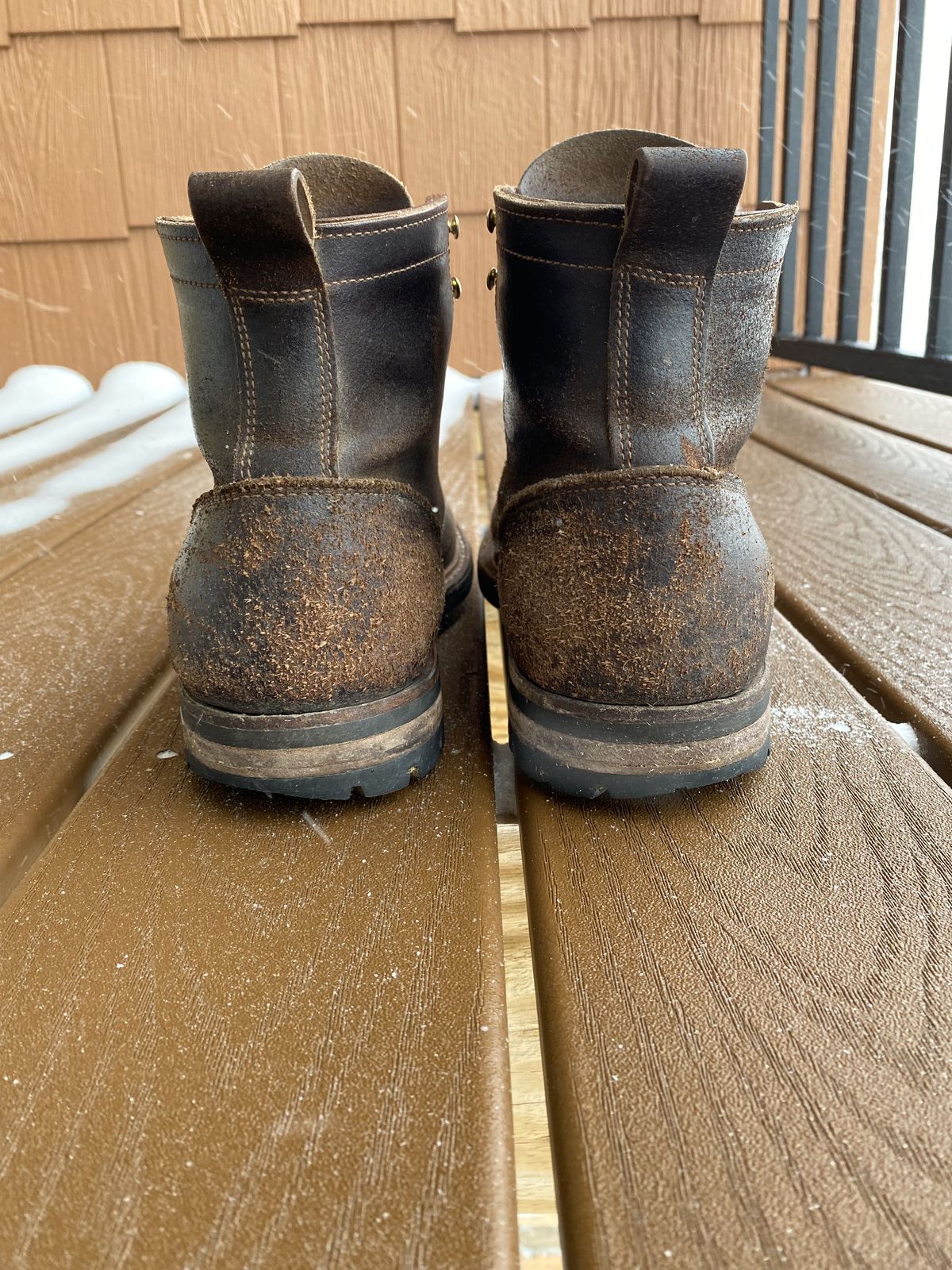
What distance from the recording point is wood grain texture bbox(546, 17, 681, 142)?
1.94 m

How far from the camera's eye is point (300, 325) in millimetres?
605

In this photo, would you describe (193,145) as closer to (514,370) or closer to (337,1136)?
(514,370)

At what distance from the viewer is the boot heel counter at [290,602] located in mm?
594

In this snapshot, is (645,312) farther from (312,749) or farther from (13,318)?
(13,318)

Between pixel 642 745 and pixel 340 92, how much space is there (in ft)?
5.96

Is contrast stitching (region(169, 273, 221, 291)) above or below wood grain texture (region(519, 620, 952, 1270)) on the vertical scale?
above

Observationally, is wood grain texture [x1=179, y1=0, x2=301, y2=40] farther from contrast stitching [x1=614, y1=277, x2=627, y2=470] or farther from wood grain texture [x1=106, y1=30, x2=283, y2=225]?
contrast stitching [x1=614, y1=277, x2=627, y2=470]

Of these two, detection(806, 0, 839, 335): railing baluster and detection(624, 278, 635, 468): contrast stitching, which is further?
detection(806, 0, 839, 335): railing baluster

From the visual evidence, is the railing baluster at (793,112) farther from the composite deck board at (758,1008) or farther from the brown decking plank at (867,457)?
the composite deck board at (758,1008)

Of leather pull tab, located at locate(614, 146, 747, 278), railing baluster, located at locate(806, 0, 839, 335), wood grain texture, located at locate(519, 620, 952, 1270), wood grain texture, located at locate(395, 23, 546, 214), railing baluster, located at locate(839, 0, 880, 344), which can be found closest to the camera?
wood grain texture, located at locate(519, 620, 952, 1270)

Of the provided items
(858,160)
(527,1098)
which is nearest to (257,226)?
(527,1098)

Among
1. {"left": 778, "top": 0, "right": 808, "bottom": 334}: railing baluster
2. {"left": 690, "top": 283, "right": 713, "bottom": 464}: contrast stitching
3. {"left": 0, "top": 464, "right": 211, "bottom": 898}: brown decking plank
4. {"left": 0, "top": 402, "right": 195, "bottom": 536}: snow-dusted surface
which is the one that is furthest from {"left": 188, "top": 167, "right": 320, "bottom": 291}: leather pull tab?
{"left": 778, "top": 0, "right": 808, "bottom": 334}: railing baluster

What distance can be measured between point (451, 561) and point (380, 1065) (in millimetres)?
554

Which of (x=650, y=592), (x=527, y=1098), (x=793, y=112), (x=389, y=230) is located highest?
(x=793, y=112)
